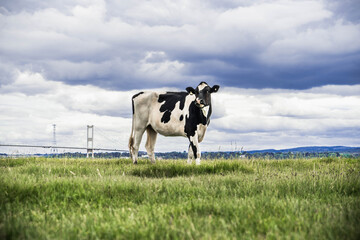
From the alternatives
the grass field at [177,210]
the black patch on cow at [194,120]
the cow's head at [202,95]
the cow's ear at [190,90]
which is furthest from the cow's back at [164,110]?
the grass field at [177,210]

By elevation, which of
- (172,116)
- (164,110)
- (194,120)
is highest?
(164,110)

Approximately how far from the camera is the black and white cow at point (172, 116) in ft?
35.0

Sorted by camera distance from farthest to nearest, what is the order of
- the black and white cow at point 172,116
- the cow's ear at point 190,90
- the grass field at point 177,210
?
1. the cow's ear at point 190,90
2. the black and white cow at point 172,116
3. the grass field at point 177,210

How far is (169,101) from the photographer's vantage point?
1195 centimetres

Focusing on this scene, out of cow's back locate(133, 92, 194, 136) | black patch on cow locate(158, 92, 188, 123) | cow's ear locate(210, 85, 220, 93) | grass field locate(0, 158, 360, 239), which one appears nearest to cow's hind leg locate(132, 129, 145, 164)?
cow's back locate(133, 92, 194, 136)

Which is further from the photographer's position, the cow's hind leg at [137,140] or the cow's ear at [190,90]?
the cow's hind leg at [137,140]

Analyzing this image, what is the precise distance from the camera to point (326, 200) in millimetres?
5043

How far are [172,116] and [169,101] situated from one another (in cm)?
75

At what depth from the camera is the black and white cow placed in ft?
35.0

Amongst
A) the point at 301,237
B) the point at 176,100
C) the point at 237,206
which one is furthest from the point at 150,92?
the point at 301,237

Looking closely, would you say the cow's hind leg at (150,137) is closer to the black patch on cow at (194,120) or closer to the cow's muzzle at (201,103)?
the black patch on cow at (194,120)

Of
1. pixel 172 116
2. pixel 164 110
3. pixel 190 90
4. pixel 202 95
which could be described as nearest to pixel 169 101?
pixel 164 110

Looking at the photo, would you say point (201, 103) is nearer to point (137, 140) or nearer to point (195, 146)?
point (195, 146)

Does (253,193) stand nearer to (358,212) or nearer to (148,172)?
(358,212)
